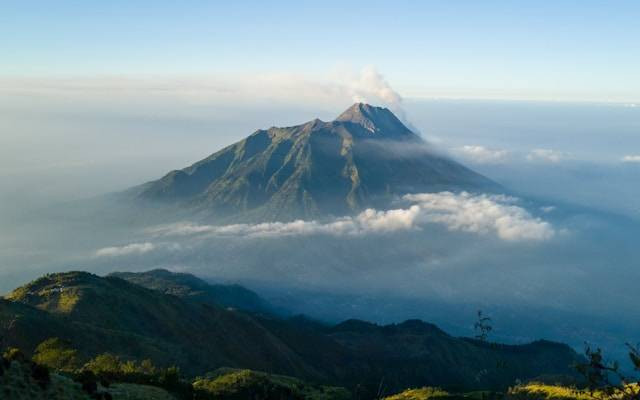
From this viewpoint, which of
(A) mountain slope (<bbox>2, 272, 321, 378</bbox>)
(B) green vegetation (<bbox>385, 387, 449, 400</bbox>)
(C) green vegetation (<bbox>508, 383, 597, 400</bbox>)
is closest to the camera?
(C) green vegetation (<bbox>508, 383, 597, 400</bbox>)

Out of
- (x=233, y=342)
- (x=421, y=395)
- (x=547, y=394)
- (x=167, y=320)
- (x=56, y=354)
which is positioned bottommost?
(x=233, y=342)

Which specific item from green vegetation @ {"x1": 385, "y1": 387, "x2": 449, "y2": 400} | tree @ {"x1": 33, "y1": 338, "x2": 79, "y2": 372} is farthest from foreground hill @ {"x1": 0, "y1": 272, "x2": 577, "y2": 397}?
green vegetation @ {"x1": 385, "y1": 387, "x2": 449, "y2": 400}

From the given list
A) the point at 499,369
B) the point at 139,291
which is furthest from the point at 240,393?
the point at 499,369

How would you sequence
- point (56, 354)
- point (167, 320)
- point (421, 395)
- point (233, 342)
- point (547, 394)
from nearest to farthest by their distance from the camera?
point (547, 394)
point (421, 395)
point (56, 354)
point (167, 320)
point (233, 342)

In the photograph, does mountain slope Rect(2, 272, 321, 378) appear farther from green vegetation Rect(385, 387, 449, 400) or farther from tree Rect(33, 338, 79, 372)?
green vegetation Rect(385, 387, 449, 400)

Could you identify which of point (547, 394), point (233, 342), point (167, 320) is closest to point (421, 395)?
point (547, 394)

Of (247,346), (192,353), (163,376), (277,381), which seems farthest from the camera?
(247,346)

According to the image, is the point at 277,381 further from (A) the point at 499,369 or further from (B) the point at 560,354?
(B) the point at 560,354

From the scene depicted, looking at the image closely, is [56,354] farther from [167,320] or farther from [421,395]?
[421,395]
